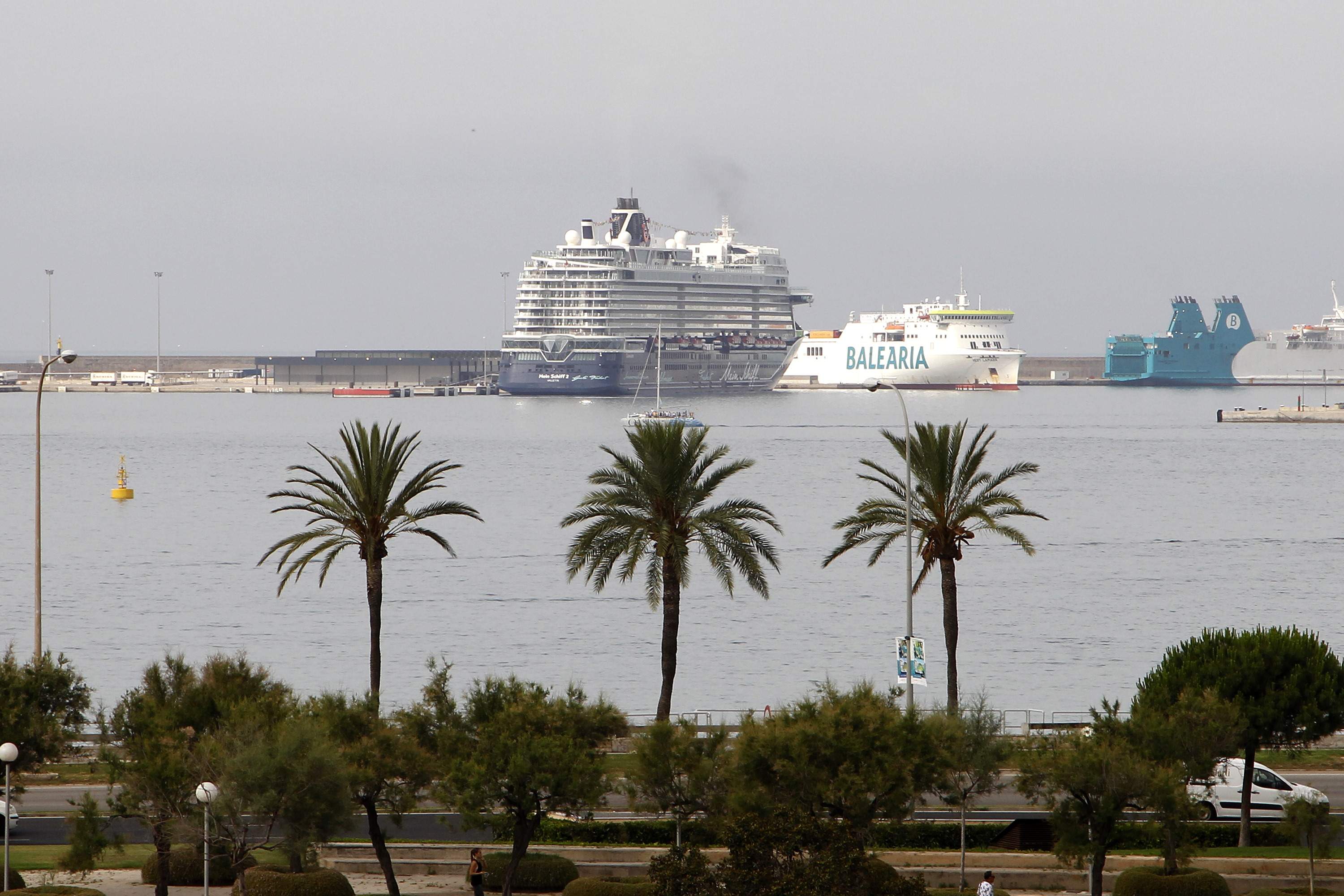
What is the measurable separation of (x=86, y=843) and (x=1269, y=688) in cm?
1284

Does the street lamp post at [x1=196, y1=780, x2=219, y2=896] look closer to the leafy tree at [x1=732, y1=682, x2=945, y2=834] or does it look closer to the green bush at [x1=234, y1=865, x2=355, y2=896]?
the green bush at [x1=234, y1=865, x2=355, y2=896]

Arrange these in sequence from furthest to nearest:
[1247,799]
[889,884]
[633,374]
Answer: [633,374] < [1247,799] < [889,884]

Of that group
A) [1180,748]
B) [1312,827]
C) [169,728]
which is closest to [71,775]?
[169,728]

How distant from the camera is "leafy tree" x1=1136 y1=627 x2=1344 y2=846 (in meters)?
18.0

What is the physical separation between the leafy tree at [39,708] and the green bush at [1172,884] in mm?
11310

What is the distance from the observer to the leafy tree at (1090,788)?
48.4ft

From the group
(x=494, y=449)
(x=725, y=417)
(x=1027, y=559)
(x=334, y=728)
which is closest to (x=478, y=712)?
(x=334, y=728)

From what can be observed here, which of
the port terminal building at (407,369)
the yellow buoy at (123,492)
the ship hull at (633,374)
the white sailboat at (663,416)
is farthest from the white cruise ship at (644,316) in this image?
the yellow buoy at (123,492)

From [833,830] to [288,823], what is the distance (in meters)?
4.90

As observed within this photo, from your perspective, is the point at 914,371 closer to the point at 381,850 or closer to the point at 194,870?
the point at 194,870

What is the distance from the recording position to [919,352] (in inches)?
6781

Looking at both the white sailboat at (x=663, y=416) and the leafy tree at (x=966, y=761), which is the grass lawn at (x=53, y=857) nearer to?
the leafy tree at (x=966, y=761)

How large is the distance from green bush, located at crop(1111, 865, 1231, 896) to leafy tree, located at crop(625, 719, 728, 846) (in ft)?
12.9

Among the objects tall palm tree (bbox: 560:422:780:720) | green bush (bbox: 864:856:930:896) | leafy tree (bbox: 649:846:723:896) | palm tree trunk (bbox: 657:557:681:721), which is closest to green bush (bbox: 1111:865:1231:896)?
green bush (bbox: 864:856:930:896)
